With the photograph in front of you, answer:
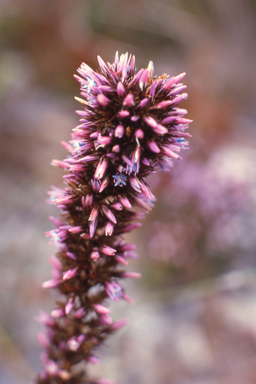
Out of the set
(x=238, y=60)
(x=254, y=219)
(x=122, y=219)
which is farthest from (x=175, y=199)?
(x=238, y=60)

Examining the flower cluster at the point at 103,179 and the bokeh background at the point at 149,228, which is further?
A: the bokeh background at the point at 149,228

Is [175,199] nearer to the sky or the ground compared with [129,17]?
nearer to the ground

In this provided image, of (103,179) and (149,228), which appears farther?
(149,228)

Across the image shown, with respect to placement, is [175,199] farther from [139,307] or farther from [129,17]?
[129,17]

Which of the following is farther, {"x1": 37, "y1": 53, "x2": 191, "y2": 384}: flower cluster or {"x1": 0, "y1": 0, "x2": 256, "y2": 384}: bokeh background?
{"x1": 0, "y1": 0, "x2": 256, "y2": 384}: bokeh background
